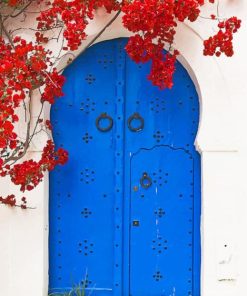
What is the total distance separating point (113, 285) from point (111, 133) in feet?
4.24

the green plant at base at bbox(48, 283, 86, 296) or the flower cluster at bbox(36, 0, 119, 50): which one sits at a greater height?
the flower cluster at bbox(36, 0, 119, 50)

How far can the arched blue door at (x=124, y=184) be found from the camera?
515cm

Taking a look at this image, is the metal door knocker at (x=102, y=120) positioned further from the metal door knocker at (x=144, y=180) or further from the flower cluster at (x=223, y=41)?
the flower cluster at (x=223, y=41)

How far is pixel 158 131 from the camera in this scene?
519 centimetres

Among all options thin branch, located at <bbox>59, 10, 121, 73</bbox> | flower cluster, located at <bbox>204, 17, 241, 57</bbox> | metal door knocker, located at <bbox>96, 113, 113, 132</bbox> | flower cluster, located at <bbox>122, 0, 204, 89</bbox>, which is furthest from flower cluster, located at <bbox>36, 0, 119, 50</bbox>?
flower cluster, located at <bbox>204, 17, 241, 57</bbox>

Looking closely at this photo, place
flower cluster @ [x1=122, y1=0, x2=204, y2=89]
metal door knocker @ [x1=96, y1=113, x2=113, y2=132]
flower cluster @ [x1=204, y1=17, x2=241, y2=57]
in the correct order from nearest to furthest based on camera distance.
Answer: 1. flower cluster @ [x1=122, y1=0, x2=204, y2=89]
2. flower cluster @ [x1=204, y1=17, x2=241, y2=57]
3. metal door knocker @ [x1=96, y1=113, x2=113, y2=132]

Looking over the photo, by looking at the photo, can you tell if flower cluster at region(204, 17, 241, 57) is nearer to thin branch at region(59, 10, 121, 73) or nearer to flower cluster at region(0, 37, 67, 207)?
thin branch at region(59, 10, 121, 73)

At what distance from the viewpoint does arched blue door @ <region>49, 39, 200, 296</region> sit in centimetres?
515

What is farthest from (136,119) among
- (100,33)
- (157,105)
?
(100,33)

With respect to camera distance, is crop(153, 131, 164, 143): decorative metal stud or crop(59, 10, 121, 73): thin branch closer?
crop(59, 10, 121, 73): thin branch

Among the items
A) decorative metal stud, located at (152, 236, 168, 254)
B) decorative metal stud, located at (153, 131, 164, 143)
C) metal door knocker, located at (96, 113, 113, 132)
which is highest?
metal door knocker, located at (96, 113, 113, 132)

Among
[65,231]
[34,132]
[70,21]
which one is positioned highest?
[70,21]

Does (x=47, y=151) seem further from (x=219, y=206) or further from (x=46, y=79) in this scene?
(x=219, y=206)

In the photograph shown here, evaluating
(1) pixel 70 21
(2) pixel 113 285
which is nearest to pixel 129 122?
(1) pixel 70 21
